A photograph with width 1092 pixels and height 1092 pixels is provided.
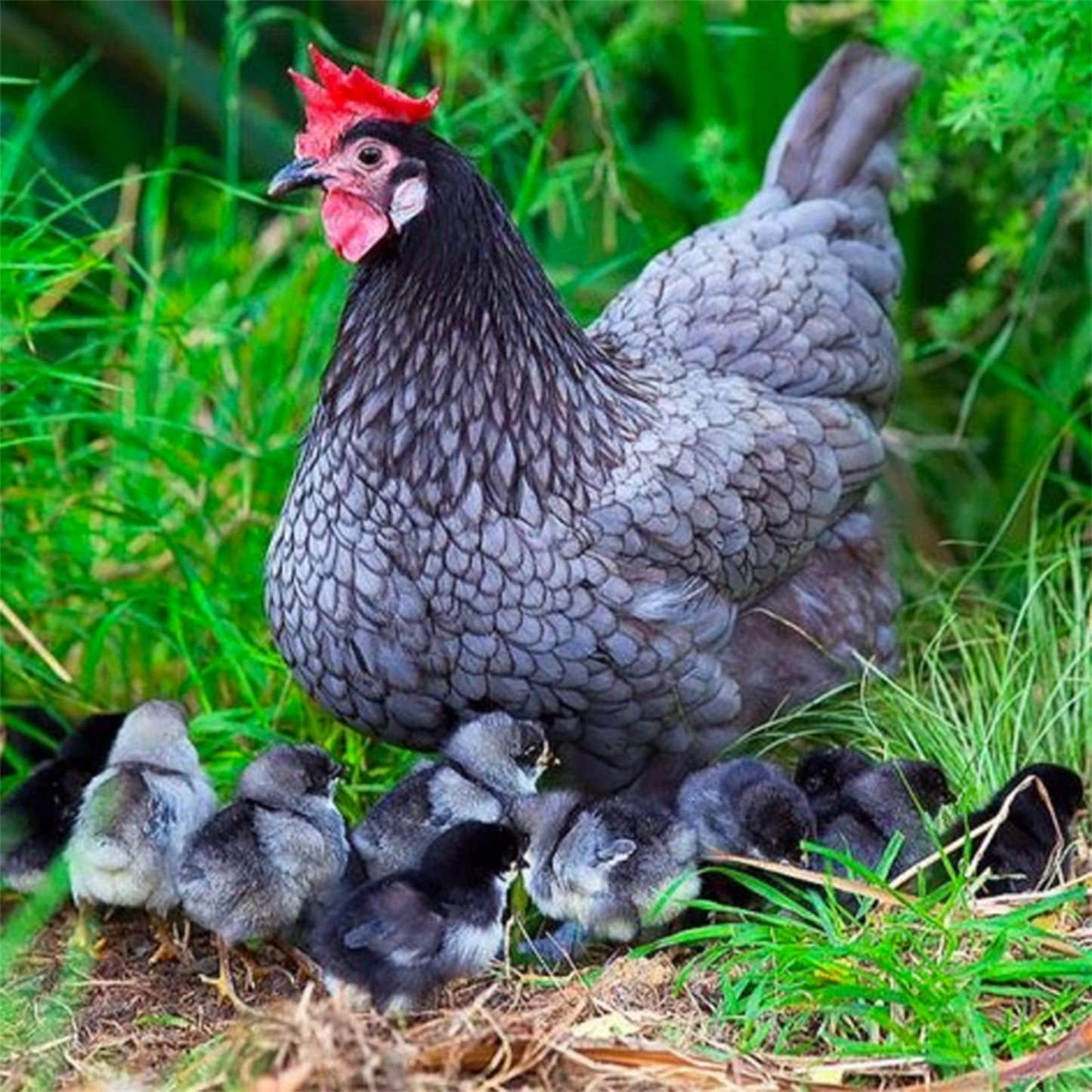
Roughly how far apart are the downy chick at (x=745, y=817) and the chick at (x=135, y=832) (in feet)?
3.10

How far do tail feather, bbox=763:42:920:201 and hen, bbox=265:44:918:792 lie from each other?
0.79m

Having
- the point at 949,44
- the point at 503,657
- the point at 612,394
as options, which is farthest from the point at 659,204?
the point at 503,657

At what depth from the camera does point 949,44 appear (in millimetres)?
5617

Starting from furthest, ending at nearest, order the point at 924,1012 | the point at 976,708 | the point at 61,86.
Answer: the point at 61,86 → the point at 976,708 → the point at 924,1012

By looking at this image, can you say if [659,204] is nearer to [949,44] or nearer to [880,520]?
[949,44]

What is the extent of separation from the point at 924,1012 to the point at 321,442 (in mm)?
1599

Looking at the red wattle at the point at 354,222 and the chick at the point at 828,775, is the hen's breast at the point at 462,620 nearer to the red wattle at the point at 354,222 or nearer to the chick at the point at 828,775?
the chick at the point at 828,775

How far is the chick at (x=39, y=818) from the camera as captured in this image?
448cm

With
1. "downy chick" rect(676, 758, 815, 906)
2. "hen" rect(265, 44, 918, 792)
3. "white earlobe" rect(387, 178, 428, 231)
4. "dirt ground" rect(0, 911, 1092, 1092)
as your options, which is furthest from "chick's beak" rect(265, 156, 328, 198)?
"dirt ground" rect(0, 911, 1092, 1092)

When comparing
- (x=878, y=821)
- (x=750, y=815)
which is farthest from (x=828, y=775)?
(x=750, y=815)

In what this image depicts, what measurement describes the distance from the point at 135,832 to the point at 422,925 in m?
0.66

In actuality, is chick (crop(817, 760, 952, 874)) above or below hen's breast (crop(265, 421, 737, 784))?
below

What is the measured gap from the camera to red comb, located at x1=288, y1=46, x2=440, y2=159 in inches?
166

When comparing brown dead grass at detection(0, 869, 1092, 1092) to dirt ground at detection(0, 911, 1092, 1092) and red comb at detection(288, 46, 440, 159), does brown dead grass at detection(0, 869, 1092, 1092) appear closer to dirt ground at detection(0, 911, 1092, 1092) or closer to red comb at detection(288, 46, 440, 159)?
dirt ground at detection(0, 911, 1092, 1092)
